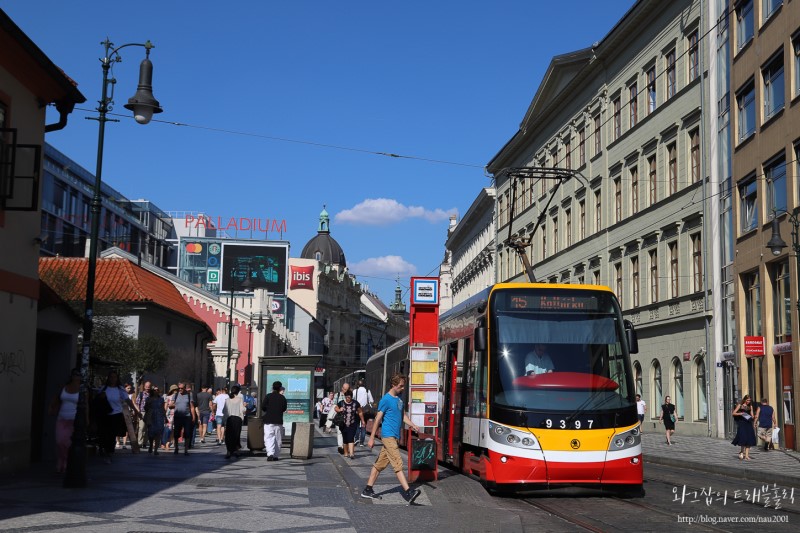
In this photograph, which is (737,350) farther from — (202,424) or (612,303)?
(612,303)

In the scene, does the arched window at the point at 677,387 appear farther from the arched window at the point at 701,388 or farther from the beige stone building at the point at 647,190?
the arched window at the point at 701,388

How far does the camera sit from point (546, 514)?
45.0ft

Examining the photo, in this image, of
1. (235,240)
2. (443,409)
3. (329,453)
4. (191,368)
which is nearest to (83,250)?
(235,240)

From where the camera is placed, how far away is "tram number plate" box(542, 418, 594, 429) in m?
15.4

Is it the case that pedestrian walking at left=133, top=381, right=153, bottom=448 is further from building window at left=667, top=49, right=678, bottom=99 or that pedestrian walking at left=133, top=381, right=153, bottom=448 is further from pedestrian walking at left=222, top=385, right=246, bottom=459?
building window at left=667, top=49, right=678, bottom=99

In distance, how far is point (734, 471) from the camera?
22328 millimetres

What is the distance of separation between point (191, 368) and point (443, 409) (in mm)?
33035

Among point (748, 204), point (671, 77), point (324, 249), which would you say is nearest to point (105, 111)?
point (748, 204)

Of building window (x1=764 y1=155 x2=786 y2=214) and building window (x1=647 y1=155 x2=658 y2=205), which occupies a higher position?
building window (x1=647 y1=155 x2=658 y2=205)

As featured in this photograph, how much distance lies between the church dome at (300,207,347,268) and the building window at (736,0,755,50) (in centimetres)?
12638

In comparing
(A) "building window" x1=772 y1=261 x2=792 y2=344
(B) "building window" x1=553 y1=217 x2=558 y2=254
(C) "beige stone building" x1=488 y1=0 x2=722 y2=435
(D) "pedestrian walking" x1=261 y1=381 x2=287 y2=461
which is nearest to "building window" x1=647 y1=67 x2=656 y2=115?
(C) "beige stone building" x1=488 y1=0 x2=722 y2=435

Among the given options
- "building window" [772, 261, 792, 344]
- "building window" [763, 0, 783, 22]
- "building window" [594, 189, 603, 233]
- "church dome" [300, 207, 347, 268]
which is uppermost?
"church dome" [300, 207, 347, 268]

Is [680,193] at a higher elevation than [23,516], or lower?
higher

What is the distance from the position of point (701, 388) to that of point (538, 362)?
24.5 m
